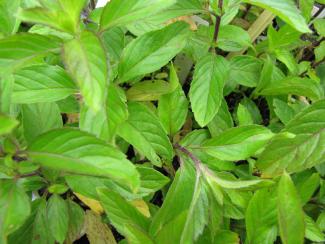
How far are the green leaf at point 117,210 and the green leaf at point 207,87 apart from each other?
0.24m

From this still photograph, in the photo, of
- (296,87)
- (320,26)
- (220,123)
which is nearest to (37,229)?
(220,123)

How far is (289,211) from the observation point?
30.3 inches

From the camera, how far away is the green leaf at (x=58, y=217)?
86 cm

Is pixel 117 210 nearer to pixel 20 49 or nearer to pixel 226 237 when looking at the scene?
pixel 226 237

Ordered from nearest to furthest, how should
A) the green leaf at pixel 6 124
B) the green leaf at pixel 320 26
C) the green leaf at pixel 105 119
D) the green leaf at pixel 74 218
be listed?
the green leaf at pixel 6 124, the green leaf at pixel 105 119, the green leaf at pixel 74 218, the green leaf at pixel 320 26

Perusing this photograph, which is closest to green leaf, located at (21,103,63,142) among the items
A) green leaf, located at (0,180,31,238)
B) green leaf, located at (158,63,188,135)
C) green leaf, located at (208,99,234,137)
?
green leaf, located at (0,180,31,238)

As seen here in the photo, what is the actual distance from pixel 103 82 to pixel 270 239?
1.75 feet

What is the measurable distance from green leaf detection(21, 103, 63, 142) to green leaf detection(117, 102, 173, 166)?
5.5 inches

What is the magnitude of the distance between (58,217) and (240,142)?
0.40m

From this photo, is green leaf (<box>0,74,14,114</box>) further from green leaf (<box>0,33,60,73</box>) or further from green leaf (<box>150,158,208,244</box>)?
green leaf (<box>150,158,208,244</box>)

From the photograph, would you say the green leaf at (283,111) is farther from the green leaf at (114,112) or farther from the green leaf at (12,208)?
the green leaf at (12,208)

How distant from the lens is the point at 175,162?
45.2 inches

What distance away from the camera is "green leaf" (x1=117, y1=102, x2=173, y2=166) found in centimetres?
86

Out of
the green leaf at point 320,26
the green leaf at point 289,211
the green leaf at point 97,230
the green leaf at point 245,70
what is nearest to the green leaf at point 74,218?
the green leaf at point 97,230
